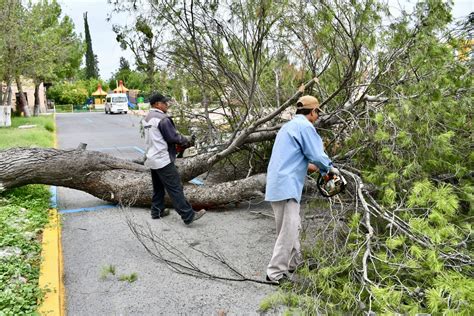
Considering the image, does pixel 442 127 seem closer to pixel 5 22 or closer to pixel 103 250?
pixel 103 250

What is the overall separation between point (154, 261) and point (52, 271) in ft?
3.18

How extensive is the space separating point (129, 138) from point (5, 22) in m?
6.97

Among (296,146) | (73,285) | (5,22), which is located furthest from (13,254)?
(5,22)

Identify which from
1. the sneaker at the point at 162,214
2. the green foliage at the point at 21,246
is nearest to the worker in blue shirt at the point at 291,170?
the green foliage at the point at 21,246

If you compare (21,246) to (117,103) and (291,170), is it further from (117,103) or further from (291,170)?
(117,103)

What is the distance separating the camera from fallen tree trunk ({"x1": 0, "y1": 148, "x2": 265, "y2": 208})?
5.51m

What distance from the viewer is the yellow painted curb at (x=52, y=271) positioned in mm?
3270

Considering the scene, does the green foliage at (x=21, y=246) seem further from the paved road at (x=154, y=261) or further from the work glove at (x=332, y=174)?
the work glove at (x=332, y=174)

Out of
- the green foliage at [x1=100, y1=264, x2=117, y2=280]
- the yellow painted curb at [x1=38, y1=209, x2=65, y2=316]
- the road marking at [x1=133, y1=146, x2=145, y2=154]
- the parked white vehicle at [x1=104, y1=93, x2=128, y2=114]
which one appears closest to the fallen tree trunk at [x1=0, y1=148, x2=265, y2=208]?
the yellow painted curb at [x1=38, y1=209, x2=65, y2=316]

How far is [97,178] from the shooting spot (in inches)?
229

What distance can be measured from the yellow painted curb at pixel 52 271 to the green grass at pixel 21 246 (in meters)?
0.06

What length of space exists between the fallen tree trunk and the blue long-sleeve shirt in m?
2.13

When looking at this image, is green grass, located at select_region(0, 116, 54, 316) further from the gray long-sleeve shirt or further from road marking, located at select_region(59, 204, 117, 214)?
the gray long-sleeve shirt

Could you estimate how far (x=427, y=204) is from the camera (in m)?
3.32
